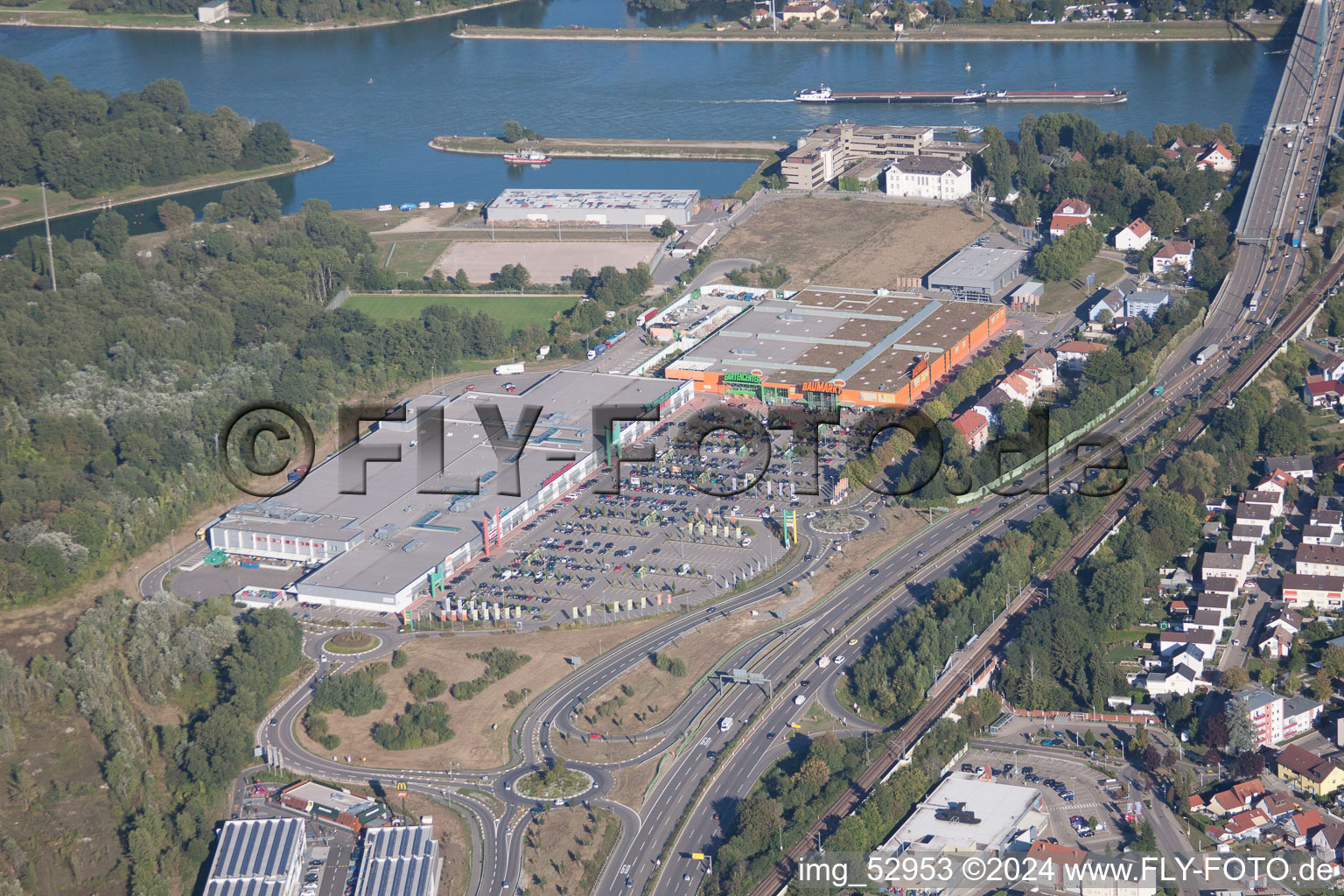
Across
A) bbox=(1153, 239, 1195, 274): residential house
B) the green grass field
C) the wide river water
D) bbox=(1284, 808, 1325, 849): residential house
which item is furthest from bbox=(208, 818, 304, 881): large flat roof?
the wide river water

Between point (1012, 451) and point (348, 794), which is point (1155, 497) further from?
point (348, 794)

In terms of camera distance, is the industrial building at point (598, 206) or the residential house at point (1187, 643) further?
the industrial building at point (598, 206)

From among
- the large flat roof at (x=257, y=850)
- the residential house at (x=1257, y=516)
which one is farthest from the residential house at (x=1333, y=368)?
the large flat roof at (x=257, y=850)

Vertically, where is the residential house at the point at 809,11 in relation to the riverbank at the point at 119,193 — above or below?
above

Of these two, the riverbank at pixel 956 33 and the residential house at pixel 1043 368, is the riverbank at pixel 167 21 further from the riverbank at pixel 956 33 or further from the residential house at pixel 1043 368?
the residential house at pixel 1043 368

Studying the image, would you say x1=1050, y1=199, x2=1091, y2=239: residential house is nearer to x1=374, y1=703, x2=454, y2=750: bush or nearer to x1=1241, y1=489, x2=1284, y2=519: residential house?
x1=1241, y1=489, x2=1284, y2=519: residential house

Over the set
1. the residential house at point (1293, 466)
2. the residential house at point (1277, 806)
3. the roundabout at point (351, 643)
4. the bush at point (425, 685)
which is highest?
the residential house at point (1293, 466)

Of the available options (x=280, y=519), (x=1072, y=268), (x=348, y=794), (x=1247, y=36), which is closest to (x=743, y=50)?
(x=1247, y=36)
